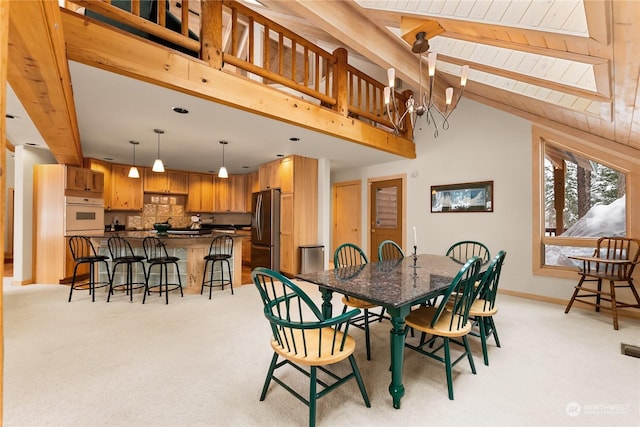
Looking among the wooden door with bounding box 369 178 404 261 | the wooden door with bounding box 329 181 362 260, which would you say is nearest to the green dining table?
the wooden door with bounding box 369 178 404 261

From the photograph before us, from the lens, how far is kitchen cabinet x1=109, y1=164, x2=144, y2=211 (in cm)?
617

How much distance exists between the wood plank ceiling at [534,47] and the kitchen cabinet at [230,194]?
5.32 meters

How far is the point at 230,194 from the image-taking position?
307 inches

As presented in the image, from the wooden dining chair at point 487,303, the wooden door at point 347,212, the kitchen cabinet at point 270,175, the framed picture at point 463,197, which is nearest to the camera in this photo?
the wooden dining chair at point 487,303

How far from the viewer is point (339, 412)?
5.89 feet

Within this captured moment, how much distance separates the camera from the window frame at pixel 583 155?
3.51 metres

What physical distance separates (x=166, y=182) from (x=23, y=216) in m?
2.60

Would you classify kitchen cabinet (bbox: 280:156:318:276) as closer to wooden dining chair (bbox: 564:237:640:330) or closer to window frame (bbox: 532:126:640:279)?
window frame (bbox: 532:126:640:279)

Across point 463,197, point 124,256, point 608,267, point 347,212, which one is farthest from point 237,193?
point 608,267

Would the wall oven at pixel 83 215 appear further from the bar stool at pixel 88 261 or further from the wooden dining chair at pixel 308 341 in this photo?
the wooden dining chair at pixel 308 341

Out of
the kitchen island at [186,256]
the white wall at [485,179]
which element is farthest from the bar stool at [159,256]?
the white wall at [485,179]

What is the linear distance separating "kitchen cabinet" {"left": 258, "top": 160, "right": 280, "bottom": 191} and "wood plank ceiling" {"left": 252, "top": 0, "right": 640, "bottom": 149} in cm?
288

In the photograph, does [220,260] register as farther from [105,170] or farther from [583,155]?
[583,155]

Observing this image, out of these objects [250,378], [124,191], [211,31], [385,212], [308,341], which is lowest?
[250,378]
